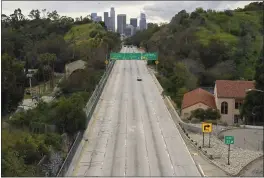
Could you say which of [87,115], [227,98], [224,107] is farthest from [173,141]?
[227,98]

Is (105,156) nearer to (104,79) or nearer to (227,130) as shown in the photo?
(227,130)

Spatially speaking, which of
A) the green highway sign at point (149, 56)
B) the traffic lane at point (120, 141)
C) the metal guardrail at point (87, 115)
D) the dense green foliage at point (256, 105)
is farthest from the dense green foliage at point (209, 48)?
the dense green foliage at point (256, 105)

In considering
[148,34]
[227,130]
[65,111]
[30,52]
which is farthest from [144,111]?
[148,34]

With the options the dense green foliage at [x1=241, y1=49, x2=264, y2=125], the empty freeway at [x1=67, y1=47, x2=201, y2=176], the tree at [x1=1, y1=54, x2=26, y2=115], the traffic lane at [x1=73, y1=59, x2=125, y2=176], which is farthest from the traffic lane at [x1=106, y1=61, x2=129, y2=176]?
the dense green foliage at [x1=241, y1=49, x2=264, y2=125]

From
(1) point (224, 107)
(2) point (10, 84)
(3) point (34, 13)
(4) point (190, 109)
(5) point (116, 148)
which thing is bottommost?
(5) point (116, 148)

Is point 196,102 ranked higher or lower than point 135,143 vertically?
higher

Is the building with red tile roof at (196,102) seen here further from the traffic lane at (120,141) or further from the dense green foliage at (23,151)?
the dense green foliage at (23,151)

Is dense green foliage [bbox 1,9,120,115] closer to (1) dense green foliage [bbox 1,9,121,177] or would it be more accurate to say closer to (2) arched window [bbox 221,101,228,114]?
(1) dense green foliage [bbox 1,9,121,177]

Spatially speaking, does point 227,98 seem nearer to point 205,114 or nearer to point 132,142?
point 205,114
